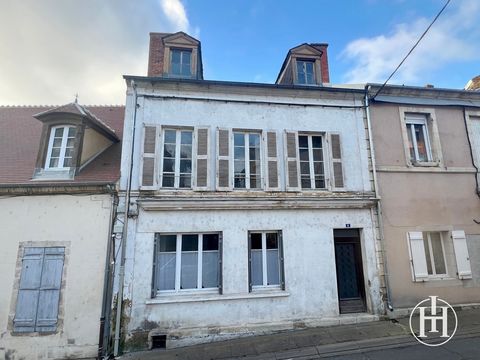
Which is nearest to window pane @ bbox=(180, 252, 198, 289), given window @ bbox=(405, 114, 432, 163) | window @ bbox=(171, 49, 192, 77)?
window @ bbox=(171, 49, 192, 77)

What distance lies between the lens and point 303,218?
22.2ft

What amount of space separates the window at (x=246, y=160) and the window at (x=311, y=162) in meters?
1.23

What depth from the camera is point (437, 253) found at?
7.32 metres

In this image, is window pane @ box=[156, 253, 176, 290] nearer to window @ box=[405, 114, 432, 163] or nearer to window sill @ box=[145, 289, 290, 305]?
window sill @ box=[145, 289, 290, 305]

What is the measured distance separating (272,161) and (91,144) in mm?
4940

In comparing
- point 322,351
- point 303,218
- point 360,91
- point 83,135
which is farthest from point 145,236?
point 360,91

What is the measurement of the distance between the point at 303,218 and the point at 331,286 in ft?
5.85

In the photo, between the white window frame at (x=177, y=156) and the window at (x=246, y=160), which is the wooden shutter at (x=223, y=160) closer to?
the window at (x=246, y=160)

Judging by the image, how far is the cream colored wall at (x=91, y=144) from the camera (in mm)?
6961

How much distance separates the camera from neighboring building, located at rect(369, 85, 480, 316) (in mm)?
6922

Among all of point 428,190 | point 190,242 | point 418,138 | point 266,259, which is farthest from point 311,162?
point 190,242

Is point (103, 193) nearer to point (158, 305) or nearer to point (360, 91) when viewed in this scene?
point (158, 305)

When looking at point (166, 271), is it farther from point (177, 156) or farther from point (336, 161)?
point (336, 161)

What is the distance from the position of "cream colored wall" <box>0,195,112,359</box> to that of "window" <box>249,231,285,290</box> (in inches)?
137
